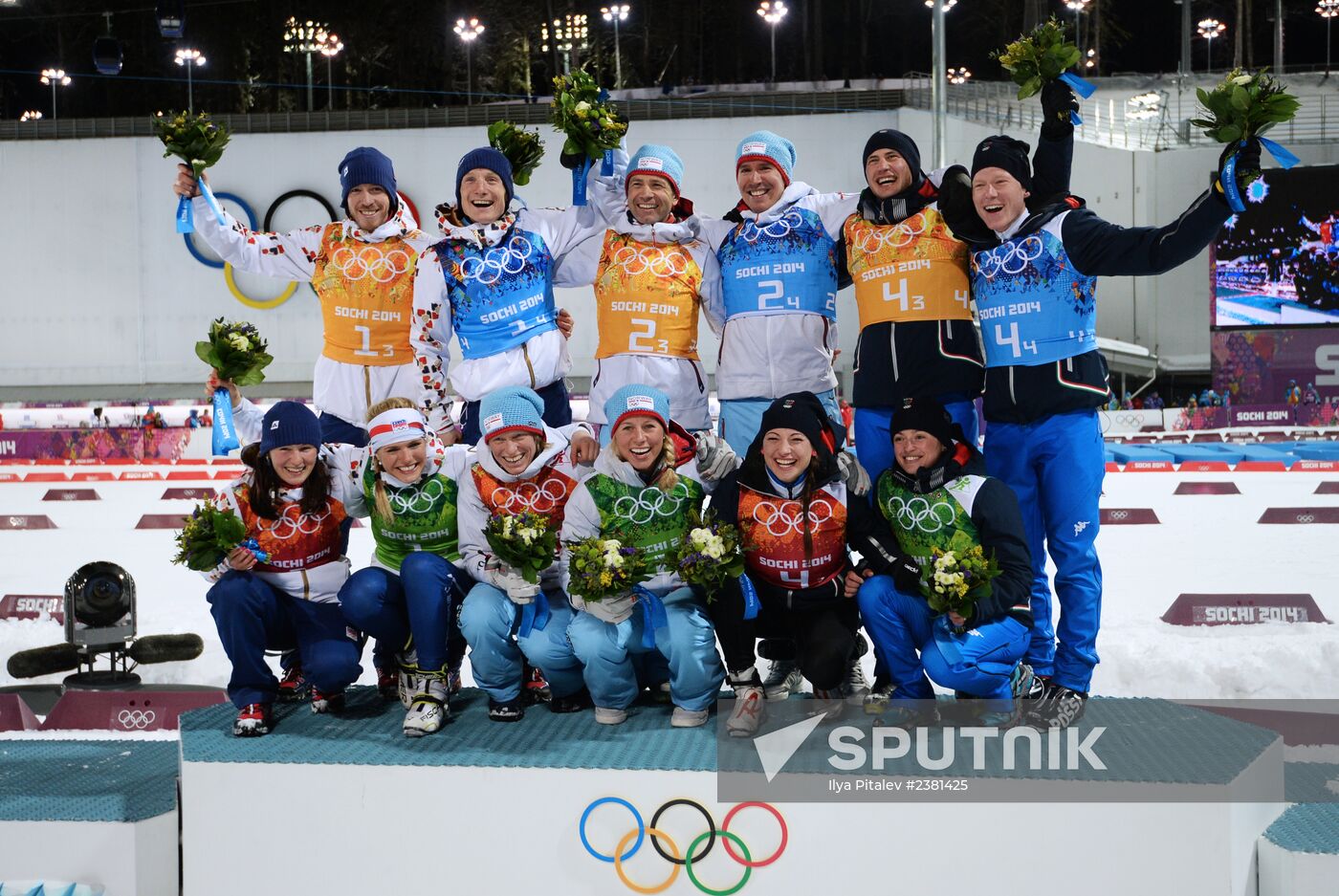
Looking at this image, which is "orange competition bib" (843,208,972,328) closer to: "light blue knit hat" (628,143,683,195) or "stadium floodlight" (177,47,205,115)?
"light blue knit hat" (628,143,683,195)

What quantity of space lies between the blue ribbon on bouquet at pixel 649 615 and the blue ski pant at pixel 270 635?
41.5 inches

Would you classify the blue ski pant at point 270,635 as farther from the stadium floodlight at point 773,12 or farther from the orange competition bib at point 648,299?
the stadium floodlight at point 773,12

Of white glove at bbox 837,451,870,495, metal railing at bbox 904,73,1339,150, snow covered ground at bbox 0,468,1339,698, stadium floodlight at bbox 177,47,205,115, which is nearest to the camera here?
white glove at bbox 837,451,870,495

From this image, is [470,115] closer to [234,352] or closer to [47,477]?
[47,477]

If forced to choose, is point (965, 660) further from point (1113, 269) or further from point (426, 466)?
point (426, 466)

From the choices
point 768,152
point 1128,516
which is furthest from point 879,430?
point 1128,516

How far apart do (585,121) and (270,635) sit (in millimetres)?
2368

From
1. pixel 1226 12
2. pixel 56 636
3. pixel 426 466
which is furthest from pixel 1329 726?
pixel 1226 12

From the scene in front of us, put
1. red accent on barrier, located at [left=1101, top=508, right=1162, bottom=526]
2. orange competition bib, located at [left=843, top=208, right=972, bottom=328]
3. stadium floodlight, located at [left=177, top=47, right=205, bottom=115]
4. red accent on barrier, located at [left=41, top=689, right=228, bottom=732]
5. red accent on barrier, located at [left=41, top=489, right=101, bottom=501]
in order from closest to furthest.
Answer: orange competition bib, located at [left=843, top=208, right=972, bottom=328]
red accent on barrier, located at [left=41, top=689, right=228, bottom=732]
red accent on barrier, located at [left=1101, top=508, right=1162, bottom=526]
red accent on barrier, located at [left=41, top=489, right=101, bottom=501]
stadium floodlight, located at [left=177, top=47, right=205, bottom=115]

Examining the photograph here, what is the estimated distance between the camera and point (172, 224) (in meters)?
25.8

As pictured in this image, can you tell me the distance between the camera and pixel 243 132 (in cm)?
2609

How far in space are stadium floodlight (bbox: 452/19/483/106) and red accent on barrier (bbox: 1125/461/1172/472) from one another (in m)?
20.7

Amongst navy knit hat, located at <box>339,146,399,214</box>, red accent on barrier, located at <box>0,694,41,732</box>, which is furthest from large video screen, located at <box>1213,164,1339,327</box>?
red accent on barrier, located at <box>0,694,41,732</box>

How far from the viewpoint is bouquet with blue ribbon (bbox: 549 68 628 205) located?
479cm
